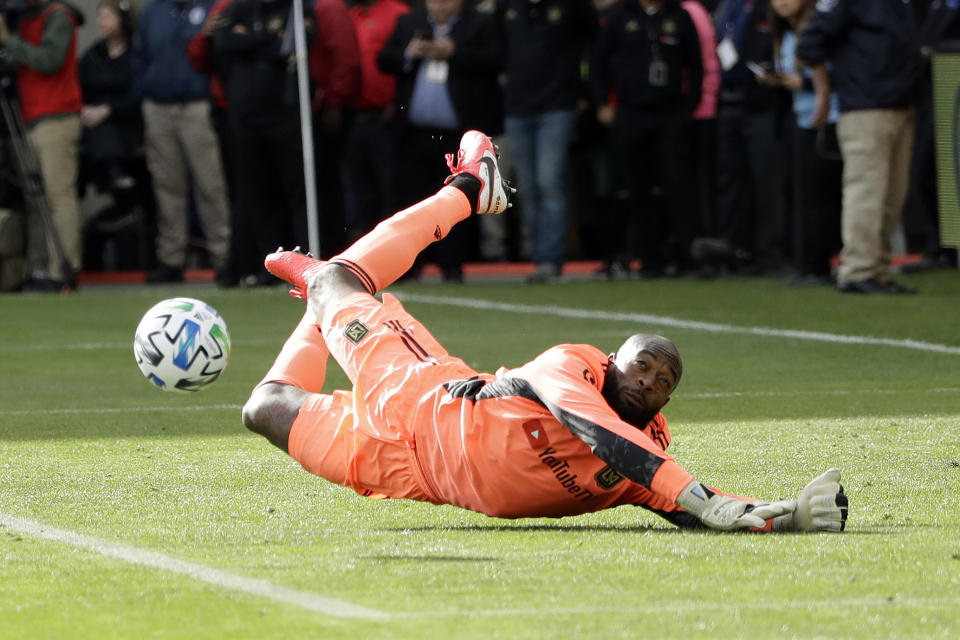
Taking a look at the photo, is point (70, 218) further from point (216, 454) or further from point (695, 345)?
point (216, 454)

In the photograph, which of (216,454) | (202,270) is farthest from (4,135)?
(216,454)

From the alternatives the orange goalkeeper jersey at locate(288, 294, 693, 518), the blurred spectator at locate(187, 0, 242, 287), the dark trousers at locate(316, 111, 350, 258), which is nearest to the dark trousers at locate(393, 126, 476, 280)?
the dark trousers at locate(316, 111, 350, 258)

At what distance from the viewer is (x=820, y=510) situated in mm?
4867

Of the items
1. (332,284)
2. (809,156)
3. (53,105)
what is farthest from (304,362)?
(53,105)

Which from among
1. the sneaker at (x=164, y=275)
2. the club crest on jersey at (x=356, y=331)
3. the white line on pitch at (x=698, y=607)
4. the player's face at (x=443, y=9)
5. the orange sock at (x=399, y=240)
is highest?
the player's face at (x=443, y=9)

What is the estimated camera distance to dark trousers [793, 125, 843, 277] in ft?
43.8

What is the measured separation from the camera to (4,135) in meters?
15.6

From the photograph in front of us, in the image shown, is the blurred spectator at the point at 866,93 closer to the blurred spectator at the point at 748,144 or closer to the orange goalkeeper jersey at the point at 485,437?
the blurred spectator at the point at 748,144

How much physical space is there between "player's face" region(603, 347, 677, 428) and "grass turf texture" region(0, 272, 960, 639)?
1.09ft

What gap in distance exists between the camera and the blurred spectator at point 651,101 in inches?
568

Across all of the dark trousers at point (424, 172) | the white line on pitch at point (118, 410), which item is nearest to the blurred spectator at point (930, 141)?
the dark trousers at point (424, 172)

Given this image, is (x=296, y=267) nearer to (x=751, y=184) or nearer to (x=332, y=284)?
(x=332, y=284)

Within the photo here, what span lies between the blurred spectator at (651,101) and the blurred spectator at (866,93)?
1.99 metres

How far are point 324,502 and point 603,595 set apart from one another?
1.77m
